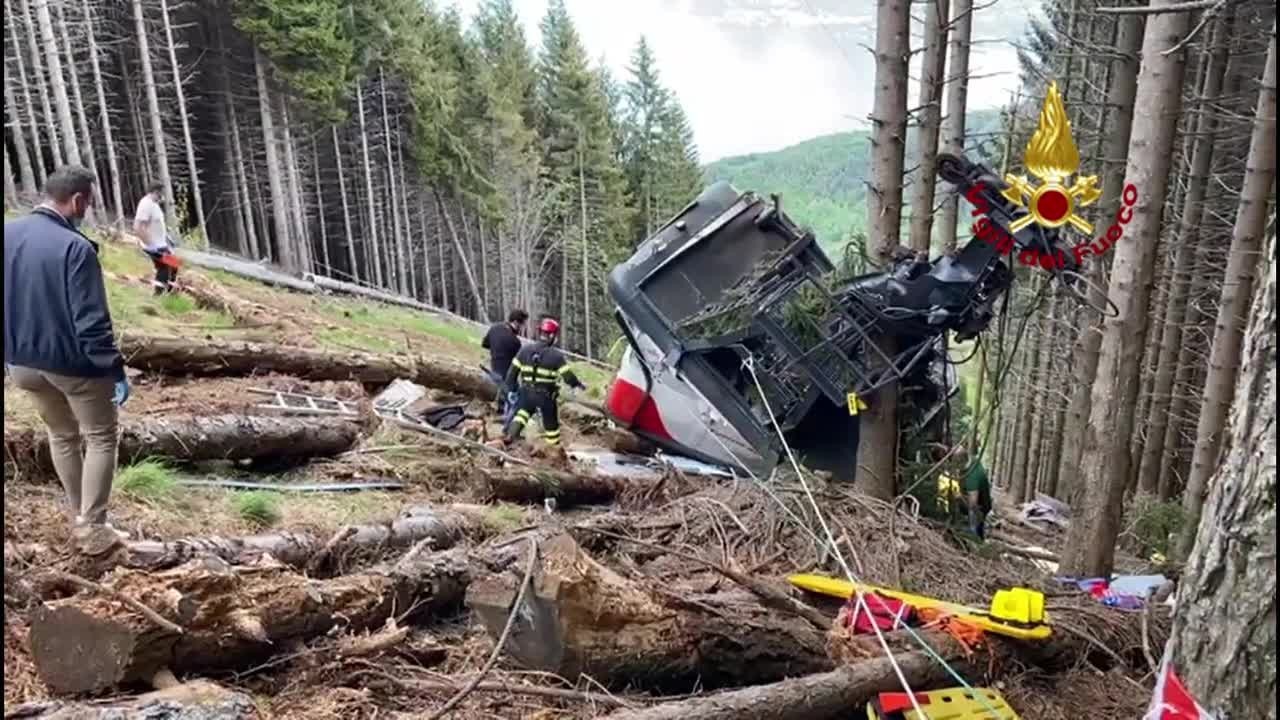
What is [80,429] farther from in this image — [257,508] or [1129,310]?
[1129,310]

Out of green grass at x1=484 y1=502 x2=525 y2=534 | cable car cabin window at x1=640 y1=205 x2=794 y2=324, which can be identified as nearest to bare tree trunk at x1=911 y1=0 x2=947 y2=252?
cable car cabin window at x1=640 y1=205 x2=794 y2=324

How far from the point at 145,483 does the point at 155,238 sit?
730cm

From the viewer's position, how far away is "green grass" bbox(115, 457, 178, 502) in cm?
499

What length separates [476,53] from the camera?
40656 millimetres

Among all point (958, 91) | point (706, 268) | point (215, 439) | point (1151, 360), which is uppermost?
point (958, 91)

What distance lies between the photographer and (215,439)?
6.05 metres

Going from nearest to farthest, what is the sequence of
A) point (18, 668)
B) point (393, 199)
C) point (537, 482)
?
point (18, 668) → point (537, 482) → point (393, 199)

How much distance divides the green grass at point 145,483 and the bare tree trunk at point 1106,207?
19.2ft

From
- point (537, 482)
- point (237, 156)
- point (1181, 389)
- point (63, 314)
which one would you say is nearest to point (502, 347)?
point (537, 482)

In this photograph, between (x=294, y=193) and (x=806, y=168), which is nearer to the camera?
(x=294, y=193)

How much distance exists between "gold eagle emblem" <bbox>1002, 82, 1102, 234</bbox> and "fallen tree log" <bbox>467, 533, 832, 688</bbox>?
2.56 m

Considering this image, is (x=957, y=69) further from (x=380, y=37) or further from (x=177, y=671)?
(x=380, y=37)

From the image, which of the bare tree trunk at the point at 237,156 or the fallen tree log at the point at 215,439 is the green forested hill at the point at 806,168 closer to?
the bare tree trunk at the point at 237,156

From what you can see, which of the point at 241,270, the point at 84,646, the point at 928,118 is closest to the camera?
the point at 84,646
